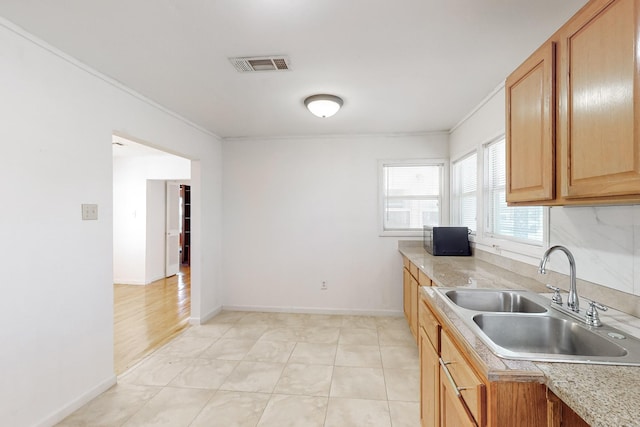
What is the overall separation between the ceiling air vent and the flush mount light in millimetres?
540

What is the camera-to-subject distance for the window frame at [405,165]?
4.10 m

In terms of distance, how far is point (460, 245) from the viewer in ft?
10.8

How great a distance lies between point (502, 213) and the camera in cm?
278

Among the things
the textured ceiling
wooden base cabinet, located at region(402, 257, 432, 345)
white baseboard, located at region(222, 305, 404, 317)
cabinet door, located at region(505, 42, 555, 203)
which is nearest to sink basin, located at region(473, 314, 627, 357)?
cabinet door, located at region(505, 42, 555, 203)

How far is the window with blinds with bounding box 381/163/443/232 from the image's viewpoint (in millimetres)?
4184

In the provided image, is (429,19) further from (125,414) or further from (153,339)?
(153,339)

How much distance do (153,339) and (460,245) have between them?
140 inches

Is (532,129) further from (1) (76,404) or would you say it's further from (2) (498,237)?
(1) (76,404)

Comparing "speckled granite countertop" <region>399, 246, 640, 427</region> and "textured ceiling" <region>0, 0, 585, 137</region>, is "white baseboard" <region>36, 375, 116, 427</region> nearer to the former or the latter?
"textured ceiling" <region>0, 0, 585, 137</region>

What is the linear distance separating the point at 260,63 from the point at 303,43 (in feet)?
1.39

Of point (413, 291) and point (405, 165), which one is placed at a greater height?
point (405, 165)

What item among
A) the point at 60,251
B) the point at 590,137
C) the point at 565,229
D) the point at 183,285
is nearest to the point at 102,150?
the point at 60,251

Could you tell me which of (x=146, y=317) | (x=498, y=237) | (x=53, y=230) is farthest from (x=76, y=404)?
(x=498, y=237)

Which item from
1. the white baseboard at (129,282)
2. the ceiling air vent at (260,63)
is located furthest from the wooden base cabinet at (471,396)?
the white baseboard at (129,282)
